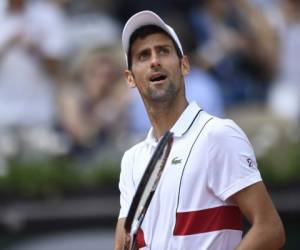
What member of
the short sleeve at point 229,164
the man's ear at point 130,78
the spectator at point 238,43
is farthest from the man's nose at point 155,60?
the spectator at point 238,43

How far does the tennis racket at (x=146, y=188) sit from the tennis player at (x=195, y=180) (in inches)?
1.9

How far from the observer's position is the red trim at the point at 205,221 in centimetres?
445

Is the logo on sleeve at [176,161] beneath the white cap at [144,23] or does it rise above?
beneath

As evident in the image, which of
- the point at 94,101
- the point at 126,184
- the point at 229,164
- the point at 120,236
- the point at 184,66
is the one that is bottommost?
the point at 120,236

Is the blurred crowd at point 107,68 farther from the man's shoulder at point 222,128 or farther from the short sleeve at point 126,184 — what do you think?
the man's shoulder at point 222,128

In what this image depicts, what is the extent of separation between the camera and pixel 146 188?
14.9 feet

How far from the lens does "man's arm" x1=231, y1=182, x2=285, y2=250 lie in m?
4.34

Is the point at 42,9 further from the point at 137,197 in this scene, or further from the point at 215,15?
the point at 137,197

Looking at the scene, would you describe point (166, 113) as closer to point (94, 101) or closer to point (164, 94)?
point (164, 94)

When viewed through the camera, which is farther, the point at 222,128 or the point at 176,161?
→ the point at 176,161

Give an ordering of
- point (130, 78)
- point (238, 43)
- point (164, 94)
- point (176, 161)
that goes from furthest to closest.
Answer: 1. point (238, 43)
2. point (130, 78)
3. point (164, 94)
4. point (176, 161)

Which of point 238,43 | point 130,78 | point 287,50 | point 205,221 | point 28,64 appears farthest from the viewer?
point 238,43

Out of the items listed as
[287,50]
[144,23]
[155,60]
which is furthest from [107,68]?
[155,60]

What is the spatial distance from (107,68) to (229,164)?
5.77 metres
